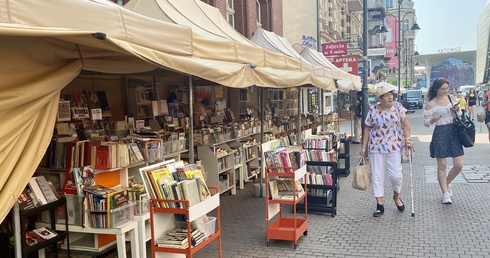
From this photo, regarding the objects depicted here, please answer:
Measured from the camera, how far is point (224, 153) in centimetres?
838

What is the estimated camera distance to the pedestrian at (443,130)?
23.4 ft

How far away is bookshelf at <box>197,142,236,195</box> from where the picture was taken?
7.94 metres

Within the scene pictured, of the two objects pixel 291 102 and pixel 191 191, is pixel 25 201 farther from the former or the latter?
pixel 291 102

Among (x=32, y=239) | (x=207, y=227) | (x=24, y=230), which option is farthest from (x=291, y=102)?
(x=24, y=230)

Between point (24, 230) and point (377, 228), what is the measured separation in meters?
4.50

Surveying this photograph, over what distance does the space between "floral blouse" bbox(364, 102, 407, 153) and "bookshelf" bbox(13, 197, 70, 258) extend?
14.6ft

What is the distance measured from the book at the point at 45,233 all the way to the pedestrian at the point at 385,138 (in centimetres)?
456

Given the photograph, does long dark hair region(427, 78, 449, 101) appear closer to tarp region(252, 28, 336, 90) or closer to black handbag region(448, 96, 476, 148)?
black handbag region(448, 96, 476, 148)

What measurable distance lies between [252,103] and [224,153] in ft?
17.4

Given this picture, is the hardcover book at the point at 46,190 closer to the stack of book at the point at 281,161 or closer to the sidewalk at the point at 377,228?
the sidewalk at the point at 377,228

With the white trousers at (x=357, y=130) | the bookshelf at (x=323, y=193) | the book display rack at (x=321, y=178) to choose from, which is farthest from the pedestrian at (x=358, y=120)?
the bookshelf at (x=323, y=193)

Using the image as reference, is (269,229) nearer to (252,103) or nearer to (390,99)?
(390,99)

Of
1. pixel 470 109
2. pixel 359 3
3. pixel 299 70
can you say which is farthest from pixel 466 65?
pixel 299 70

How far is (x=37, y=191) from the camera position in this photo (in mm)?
4176
